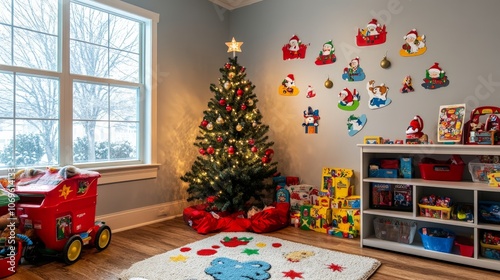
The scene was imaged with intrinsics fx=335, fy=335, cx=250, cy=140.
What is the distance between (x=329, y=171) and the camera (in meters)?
3.66

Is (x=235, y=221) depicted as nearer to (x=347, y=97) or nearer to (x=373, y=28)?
(x=347, y=97)

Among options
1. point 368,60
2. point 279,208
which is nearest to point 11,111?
point 279,208

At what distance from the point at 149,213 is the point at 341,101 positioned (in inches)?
95.9

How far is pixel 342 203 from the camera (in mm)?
3359

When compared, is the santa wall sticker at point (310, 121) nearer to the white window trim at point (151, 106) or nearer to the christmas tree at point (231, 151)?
the christmas tree at point (231, 151)

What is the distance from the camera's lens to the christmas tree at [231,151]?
140 inches

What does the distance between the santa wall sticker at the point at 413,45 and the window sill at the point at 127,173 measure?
2.84 metres

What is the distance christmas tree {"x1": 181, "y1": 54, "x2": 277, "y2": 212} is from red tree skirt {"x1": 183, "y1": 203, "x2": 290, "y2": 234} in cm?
14

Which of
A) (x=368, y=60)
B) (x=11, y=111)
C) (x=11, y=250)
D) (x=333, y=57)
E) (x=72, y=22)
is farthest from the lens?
(x=333, y=57)

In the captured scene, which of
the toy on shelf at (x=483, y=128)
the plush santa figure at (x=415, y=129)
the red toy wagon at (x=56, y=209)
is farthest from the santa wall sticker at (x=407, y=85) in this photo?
the red toy wagon at (x=56, y=209)

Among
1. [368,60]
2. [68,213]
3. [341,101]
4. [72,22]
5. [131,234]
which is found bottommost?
[131,234]

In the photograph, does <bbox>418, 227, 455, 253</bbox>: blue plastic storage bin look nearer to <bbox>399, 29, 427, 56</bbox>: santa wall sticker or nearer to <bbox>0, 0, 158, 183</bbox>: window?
<bbox>399, 29, 427, 56</bbox>: santa wall sticker

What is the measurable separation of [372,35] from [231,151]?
1.88 m

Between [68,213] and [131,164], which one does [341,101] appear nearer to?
[131,164]
